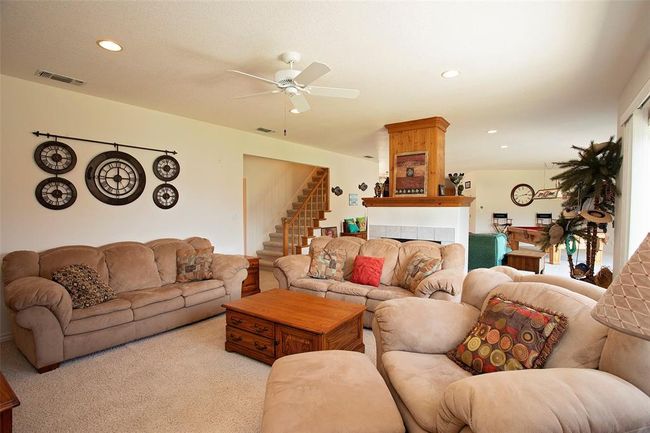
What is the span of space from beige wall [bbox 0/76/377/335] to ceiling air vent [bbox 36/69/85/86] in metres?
0.32

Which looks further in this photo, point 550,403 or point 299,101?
point 299,101

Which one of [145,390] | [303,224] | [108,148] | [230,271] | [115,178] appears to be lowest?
[145,390]

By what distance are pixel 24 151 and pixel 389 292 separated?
13.4 ft

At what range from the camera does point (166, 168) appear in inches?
177

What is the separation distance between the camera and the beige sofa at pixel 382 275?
3.18 meters

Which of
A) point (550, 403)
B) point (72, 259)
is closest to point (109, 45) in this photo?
point (72, 259)

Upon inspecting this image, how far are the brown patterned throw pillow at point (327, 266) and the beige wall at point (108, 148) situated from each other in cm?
197

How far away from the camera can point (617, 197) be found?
315 centimetres

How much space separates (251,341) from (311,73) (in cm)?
231

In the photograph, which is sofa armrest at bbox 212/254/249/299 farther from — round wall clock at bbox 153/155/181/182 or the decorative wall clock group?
round wall clock at bbox 153/155/181/182

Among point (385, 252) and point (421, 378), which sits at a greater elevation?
point (385, 252)

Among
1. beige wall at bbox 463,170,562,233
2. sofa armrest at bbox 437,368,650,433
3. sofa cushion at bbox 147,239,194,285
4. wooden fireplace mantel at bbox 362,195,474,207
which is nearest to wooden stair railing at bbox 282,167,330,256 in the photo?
wooden fireplace mantel at bbox 362,195,474,207

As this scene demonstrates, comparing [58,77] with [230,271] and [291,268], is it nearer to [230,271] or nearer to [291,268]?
[230,271]

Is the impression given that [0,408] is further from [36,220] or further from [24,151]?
[24,151]
